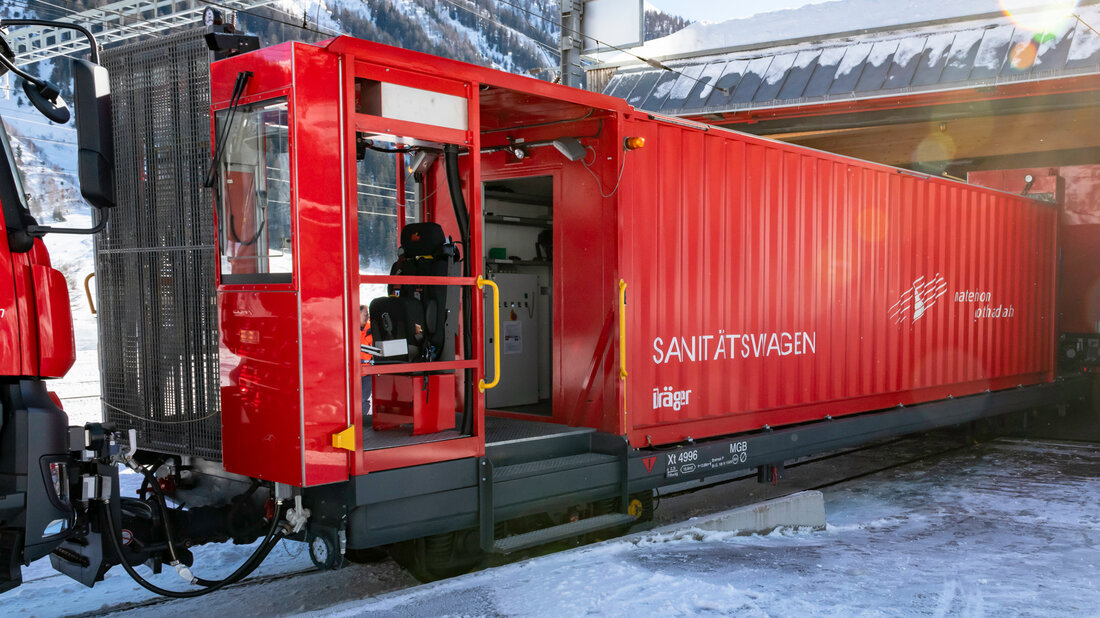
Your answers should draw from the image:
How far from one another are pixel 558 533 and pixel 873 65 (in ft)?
38.6

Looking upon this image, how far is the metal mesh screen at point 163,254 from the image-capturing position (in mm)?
5039

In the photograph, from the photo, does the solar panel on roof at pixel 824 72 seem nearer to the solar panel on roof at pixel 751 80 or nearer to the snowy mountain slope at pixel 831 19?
the snowy mountain slope at pixel 831 19

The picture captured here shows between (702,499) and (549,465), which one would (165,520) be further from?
(702,499)

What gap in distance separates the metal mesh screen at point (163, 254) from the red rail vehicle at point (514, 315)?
0.22 ft

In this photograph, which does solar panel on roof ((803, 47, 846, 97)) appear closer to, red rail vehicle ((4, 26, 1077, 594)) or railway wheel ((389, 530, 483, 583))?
red rail vehicle ((4, 26, 1077, 594))

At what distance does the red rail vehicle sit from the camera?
15.2ft

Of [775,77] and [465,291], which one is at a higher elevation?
[775,77]

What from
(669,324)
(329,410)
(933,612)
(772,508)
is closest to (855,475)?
(772,508)

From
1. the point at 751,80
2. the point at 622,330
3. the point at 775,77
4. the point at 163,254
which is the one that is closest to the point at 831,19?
the point at 775,77

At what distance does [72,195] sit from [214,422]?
122 ft

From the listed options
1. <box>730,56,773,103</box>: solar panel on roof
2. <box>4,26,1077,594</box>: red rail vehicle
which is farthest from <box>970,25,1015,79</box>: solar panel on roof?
<box>4,26,1077,594</box>: red rail vehicle

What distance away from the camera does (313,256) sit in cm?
457

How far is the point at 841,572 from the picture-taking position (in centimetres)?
579

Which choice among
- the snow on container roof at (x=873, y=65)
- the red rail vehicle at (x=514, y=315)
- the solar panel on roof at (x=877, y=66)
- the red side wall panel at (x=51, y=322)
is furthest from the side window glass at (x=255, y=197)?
the solar panel on roof at (x=877, y=66)
